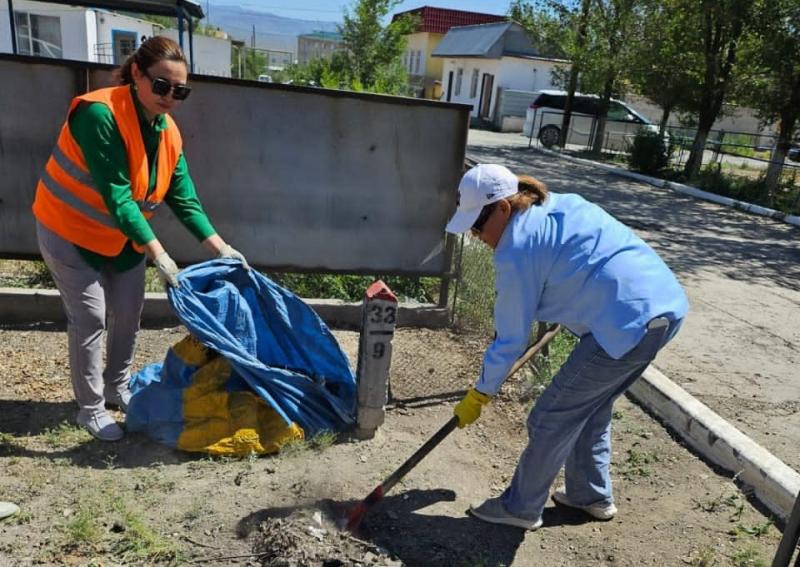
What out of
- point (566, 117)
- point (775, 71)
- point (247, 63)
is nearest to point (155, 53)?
point (775, 71)

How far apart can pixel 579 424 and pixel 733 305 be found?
4.09 m

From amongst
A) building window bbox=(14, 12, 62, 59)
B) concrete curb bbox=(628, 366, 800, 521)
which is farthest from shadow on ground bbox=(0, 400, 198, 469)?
building window bbox=(14, 12, 62, 59)

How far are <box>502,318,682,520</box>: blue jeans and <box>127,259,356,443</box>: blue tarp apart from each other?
104cm

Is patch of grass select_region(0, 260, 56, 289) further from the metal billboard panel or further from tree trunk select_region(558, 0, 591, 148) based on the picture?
tree trunk select_region(558, 0, 591, 148)

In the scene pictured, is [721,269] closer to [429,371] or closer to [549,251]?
[429,371]

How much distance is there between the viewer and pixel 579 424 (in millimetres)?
2541

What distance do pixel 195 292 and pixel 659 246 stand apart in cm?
649

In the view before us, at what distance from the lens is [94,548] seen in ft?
7.99

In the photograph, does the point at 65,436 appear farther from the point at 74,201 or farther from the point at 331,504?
the point at 331,504

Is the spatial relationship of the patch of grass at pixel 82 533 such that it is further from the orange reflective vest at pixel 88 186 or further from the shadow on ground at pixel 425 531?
the orange reflective vest at pixel 88 186

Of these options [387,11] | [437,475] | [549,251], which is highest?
[387,11]

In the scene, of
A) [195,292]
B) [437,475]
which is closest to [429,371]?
[437,475]

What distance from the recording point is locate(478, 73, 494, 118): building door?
3123 cm

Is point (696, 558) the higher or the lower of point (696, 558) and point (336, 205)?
the lower
